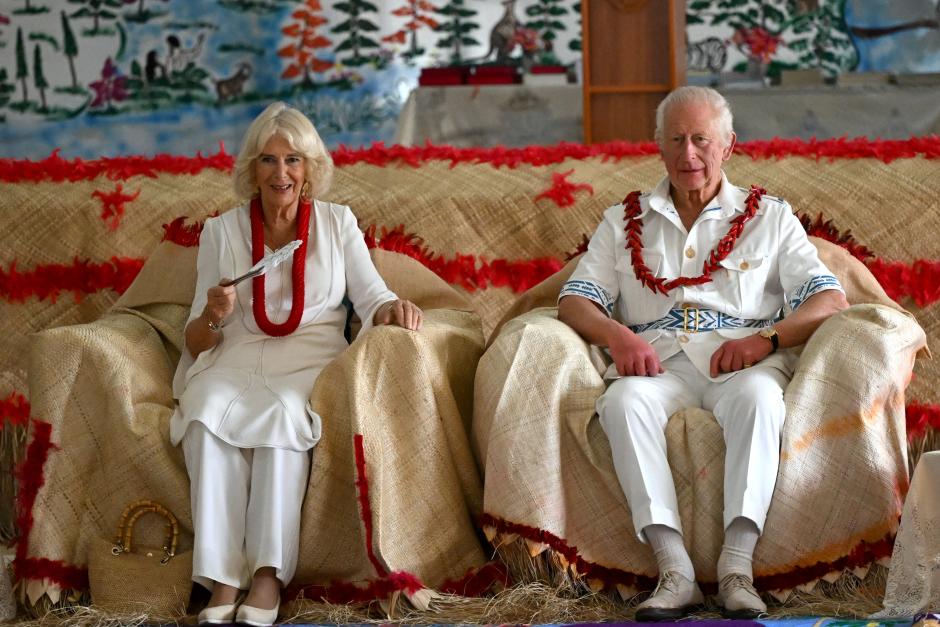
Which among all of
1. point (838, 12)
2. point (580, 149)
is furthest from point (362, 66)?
point (580, 149)

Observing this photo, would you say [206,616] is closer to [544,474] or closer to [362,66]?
[544,474]

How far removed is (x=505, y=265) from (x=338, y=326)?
734 millimetres

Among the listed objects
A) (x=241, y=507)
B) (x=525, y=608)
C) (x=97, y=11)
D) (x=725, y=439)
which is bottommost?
(x=525, y=608)

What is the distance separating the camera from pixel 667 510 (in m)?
2.89

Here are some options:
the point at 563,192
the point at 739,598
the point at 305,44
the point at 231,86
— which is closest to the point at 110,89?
the point at 231,86

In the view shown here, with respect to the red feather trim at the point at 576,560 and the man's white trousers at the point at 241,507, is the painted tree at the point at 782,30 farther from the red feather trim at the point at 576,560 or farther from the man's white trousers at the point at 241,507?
the man's white trousers at the point at 241,507

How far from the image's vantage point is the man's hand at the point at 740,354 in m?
3.18

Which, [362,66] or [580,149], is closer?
[580,149]

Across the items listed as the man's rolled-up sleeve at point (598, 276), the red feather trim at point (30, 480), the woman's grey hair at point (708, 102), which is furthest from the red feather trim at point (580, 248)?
the red feather trim at point (30, 480)

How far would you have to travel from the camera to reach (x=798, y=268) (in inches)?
132

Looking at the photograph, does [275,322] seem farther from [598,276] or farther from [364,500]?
[598,276]

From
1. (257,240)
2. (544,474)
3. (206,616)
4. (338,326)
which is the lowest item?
(206,616)

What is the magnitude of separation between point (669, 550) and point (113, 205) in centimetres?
229

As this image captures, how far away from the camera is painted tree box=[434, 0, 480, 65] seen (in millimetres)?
9570
